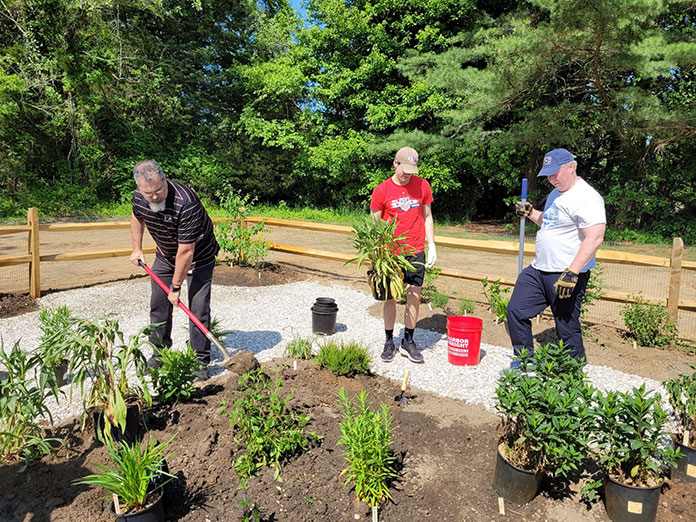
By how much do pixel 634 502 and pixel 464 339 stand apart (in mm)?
2056

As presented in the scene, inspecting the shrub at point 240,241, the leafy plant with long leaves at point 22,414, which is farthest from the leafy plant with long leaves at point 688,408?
the shrub at point 240,241

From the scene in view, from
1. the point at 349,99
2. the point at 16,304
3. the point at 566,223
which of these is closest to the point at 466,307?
the point at 566,223

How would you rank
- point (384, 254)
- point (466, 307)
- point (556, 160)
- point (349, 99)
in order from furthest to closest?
point (349, 99) → point (466, 307) → point (384, 254) → point (556, 160)

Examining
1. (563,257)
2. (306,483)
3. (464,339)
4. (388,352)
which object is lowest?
(306,483)

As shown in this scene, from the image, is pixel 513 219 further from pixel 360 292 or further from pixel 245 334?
pixel 245 334

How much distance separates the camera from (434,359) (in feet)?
14.6

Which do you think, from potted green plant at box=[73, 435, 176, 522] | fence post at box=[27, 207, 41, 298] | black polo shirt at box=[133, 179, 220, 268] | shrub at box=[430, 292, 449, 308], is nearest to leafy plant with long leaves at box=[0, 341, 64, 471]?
potted green plant at box=[73, 435, 176, 522]

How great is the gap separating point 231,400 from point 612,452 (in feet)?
7.37

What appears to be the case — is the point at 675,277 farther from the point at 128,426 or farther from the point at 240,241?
the point at 240,241

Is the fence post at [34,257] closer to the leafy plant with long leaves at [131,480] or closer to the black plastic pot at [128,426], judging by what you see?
the black plastic pot at [128,426]

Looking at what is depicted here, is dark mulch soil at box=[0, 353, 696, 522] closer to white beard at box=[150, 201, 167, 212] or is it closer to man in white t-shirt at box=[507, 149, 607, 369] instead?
man in white t-shirt at box=[507, 149, 607, 369]

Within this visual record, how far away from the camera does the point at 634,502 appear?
2207 millimetres

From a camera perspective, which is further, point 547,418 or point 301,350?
point 301,350

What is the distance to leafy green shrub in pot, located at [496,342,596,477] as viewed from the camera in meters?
2.22
